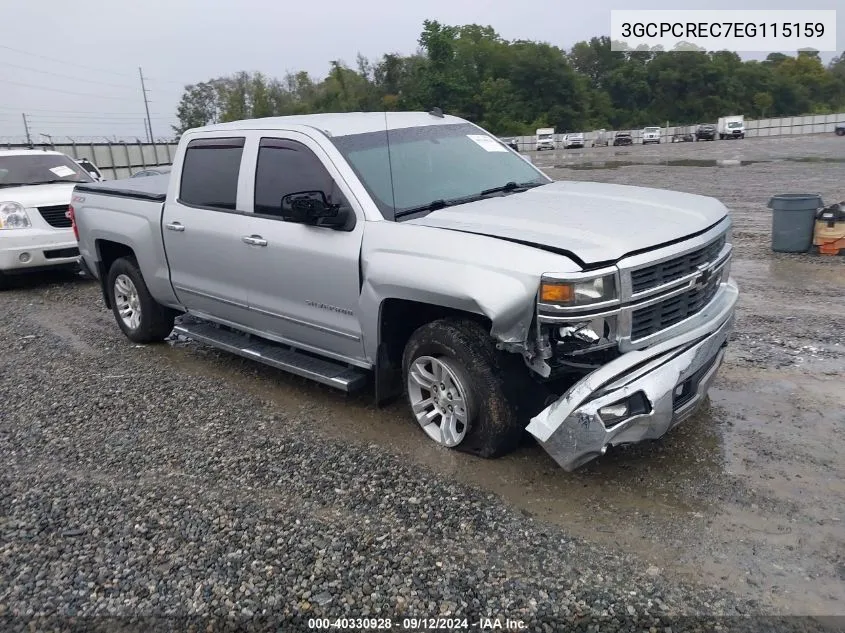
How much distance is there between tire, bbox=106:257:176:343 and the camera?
676 cm

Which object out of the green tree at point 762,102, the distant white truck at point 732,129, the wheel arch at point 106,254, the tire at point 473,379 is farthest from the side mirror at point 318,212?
the green tree at point 762,102

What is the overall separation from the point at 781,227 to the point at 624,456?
21.7 ft

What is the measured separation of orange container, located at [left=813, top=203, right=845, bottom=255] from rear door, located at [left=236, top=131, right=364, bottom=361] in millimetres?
7085

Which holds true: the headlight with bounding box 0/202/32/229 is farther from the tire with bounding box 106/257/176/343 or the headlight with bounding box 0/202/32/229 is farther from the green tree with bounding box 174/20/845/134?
the green tree with bounding box 174/20/845/134

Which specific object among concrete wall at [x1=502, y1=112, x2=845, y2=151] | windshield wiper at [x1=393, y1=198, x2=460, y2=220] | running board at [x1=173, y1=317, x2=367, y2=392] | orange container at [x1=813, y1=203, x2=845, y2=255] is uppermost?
windshield wiper at [x1=393, y1=198, x2=460, y2=220]

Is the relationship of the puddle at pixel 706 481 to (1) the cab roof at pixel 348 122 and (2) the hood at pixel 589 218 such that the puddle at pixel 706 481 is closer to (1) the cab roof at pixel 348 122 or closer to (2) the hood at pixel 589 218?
(2) the hood at pixel 589 218

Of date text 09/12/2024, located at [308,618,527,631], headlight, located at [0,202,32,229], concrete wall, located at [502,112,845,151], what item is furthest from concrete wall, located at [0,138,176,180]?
concrete wall, located at [502,112,845,151]

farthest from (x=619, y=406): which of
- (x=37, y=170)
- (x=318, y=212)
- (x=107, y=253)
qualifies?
(x=37, y=170)

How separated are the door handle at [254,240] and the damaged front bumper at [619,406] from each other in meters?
2.35

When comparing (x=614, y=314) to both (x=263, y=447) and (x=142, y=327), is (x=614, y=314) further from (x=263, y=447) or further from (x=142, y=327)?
(x=142, y=327)

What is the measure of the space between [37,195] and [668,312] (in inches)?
352

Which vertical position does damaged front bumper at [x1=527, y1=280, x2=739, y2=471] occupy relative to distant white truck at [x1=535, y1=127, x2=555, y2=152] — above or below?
above

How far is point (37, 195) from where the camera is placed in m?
9.93

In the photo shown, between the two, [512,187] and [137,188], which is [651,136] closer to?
[137,188]
